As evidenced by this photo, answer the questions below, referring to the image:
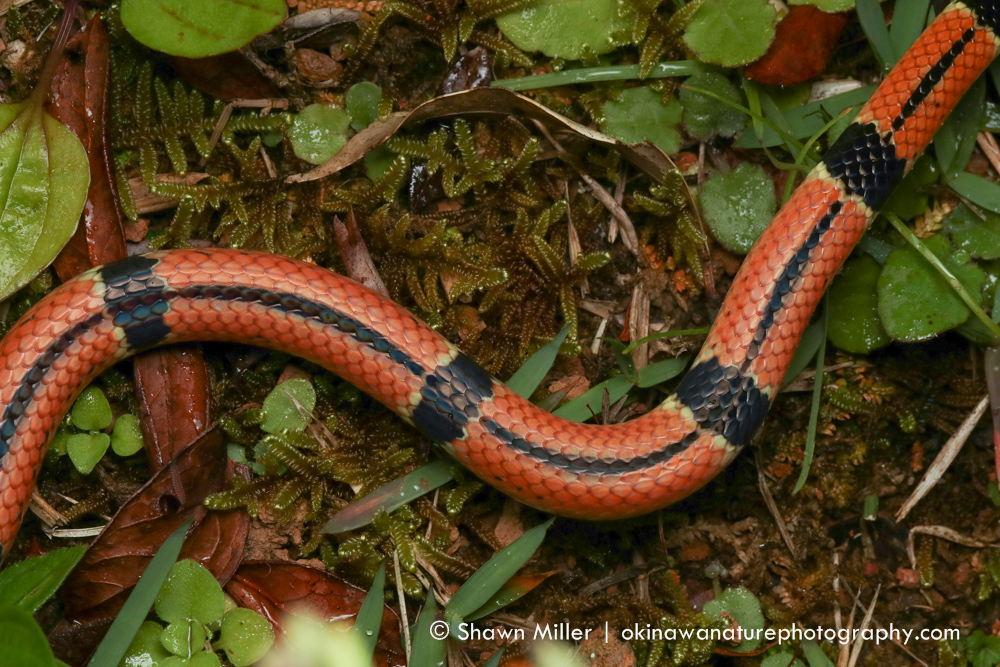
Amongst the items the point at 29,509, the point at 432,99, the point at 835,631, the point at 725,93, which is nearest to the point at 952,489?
the point at 835,631

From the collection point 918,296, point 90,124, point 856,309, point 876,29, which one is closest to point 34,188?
point 90,124

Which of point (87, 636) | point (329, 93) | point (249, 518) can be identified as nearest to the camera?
point (87, 636)

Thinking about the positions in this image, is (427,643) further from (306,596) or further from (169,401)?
(169,401)

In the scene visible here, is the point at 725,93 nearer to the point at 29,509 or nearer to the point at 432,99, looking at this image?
the point at 432,99

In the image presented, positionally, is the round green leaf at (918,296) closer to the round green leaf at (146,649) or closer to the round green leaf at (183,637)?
the round green leaf at (183,637)

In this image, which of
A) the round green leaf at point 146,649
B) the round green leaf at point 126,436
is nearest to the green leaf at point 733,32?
the round green leaf at point 126,436

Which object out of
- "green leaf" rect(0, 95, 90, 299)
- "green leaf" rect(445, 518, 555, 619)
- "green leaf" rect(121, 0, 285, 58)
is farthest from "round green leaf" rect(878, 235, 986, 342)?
"green leaf" rect(0, 95, 90, 299)

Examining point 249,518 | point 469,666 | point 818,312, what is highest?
point 818,312
